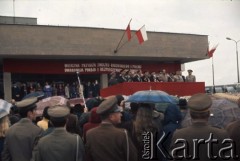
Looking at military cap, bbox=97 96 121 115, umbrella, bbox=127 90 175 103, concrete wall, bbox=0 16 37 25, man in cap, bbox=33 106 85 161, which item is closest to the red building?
concrete wall, bbox=0 16 37 25

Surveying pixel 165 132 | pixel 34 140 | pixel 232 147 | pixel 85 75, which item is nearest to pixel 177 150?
pixel 232 147

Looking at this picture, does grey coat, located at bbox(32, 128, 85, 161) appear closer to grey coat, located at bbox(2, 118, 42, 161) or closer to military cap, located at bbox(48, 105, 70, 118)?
military cap, located at bbox(48, 105, 70, 118)

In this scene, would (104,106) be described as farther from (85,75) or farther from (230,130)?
(85,75)

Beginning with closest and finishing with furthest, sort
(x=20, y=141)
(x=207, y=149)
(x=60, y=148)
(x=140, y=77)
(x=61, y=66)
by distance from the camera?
(x=207, y=149), (x=60, y=148), (x=20, y=141), (x=140, y=77), (x=61, y=66)

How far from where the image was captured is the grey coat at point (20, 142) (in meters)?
5.49

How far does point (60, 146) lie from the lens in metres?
4.61

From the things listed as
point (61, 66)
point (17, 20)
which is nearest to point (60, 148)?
point (61, 66)

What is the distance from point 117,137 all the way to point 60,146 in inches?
25.5

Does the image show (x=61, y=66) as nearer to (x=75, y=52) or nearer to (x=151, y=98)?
(x=75, y=52)

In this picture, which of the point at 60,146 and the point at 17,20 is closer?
the point at 60,146

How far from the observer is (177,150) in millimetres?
4098

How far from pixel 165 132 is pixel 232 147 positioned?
1522 mm

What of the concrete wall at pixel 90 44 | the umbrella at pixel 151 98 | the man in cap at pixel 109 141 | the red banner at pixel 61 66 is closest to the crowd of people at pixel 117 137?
the man in cap at pixel 109 141

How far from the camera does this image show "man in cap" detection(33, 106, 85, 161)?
4.60 m
